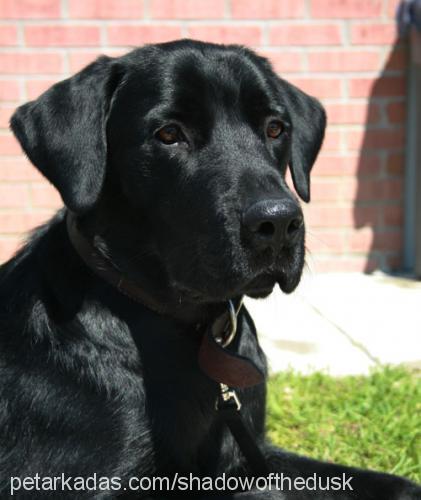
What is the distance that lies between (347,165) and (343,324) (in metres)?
1.54

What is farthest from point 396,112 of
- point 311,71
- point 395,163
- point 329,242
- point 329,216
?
point 329,242

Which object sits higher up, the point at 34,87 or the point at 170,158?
the point at 170,158

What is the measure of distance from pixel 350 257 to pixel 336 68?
1395mm

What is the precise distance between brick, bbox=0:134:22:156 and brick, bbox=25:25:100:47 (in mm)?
675

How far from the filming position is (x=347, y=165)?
18.7ft

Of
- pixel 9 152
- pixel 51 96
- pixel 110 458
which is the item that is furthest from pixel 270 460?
pixel 9 152

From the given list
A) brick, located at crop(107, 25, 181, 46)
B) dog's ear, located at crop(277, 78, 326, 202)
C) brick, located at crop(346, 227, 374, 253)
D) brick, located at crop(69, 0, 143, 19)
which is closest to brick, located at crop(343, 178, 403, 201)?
brick, located at crop(346, 227, 374, 253)

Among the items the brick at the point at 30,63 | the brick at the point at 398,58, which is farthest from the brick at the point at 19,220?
the brick at the point at 398,58

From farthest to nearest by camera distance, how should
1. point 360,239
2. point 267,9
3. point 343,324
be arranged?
point 360,239, point 267,9, point 343,324

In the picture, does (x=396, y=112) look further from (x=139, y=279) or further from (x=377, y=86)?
(x=139, y=279)

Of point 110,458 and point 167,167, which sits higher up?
point 167,167

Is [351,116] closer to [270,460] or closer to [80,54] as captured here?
[80,54]

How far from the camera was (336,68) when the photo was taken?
221 inches

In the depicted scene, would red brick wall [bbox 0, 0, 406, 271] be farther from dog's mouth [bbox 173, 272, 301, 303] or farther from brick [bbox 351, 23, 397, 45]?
dog's mouth [bbox 173, 272, 301, 303]
